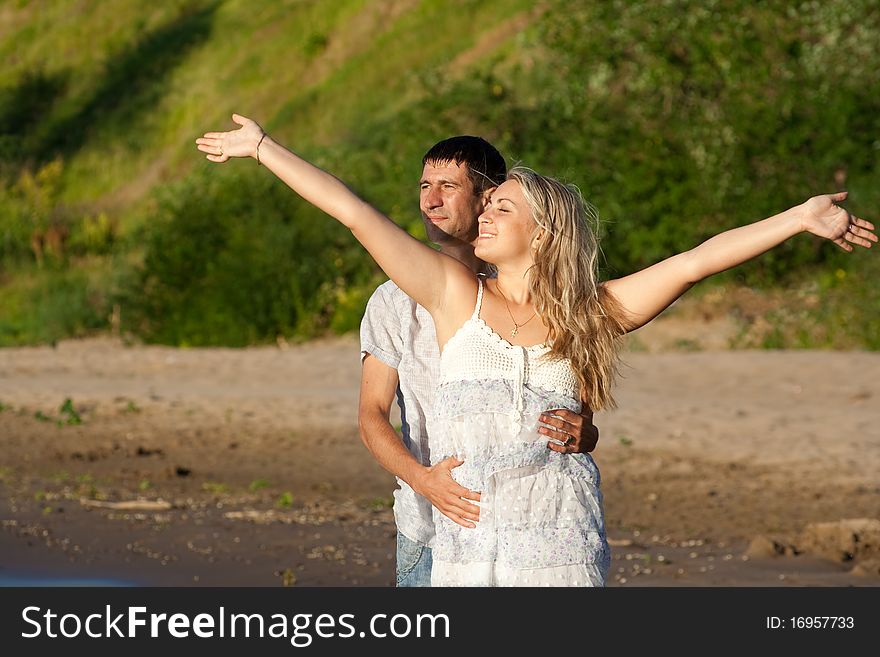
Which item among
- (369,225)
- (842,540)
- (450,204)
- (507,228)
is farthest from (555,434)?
(842,540)

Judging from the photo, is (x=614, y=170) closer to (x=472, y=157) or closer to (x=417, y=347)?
(x=472, y=157)

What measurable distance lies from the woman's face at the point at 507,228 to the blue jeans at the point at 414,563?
798 millimetres

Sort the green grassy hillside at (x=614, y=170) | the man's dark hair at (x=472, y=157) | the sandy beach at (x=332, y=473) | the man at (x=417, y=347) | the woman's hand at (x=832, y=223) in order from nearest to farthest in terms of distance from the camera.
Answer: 1. the woman's hand at (x=832, y=223)
2. the man at (x=417, y=347)
3. the man's dark hair at (x=472, y=157)
4. the sandy beach at (x=332, y=473)
5. the green grassy hillside at (x=614, y=170)

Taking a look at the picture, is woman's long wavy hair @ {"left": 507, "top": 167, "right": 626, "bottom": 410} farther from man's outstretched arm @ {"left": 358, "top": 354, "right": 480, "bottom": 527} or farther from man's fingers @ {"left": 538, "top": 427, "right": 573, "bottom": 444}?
man's outstretched arm @ {"left": 358, "top": 354, "right": 480, "bottom": 527}

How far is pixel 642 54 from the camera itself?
2155 cm

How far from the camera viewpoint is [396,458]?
3.73 m

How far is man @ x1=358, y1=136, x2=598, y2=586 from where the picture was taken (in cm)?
388

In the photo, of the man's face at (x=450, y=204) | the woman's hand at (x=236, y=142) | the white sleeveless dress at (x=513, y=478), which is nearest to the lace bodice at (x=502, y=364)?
the white sleeveless dress at (x=513, y=478)

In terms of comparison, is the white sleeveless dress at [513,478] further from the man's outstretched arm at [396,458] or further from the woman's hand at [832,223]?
the woman's hand at [832,223]

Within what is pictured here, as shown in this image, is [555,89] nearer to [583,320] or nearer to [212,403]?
[212,403]

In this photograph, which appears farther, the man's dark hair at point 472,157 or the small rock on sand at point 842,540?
the small rock on sand at point 842,540

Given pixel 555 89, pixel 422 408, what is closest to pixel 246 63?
pixel 555 89

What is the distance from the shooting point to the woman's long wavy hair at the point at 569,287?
3537mm

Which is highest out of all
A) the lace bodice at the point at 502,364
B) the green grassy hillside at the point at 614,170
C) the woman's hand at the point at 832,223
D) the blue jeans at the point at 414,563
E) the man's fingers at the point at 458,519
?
the green grassy hillside at the point at 614,170
